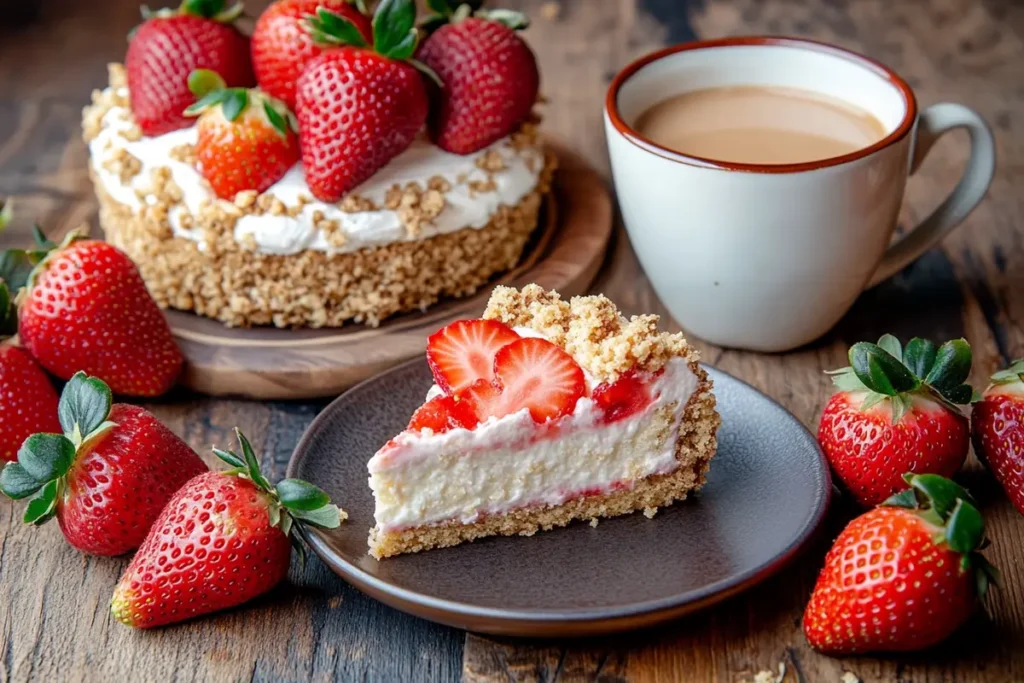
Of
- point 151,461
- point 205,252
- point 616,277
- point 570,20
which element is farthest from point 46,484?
point 570,20

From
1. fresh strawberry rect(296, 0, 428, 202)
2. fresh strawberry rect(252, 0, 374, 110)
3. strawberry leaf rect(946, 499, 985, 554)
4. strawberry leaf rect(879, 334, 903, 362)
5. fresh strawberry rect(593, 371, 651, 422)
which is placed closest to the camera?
strawberry leaf rect(946, 499, 985, 554)

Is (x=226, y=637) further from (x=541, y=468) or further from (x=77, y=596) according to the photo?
(x=541, y=468)

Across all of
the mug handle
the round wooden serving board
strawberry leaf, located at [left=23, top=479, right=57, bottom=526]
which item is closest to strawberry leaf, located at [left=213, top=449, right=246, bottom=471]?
strawberry leaf, located at [left=23, top=479, right=57, bottom=526]

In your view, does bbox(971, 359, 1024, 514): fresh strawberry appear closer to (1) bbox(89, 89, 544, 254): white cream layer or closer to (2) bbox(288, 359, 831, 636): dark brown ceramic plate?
(2) bbox(288, 359, 831, 636): dark brown ceramic plate

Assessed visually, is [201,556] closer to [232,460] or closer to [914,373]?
[232,460]

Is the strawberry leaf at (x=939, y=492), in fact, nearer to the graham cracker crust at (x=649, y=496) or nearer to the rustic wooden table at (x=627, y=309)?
the rustic wooden table at (x=627, y=309)

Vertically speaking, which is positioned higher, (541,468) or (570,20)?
(541,468)

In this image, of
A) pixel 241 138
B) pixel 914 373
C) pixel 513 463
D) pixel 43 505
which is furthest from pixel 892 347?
pixel 43 505
